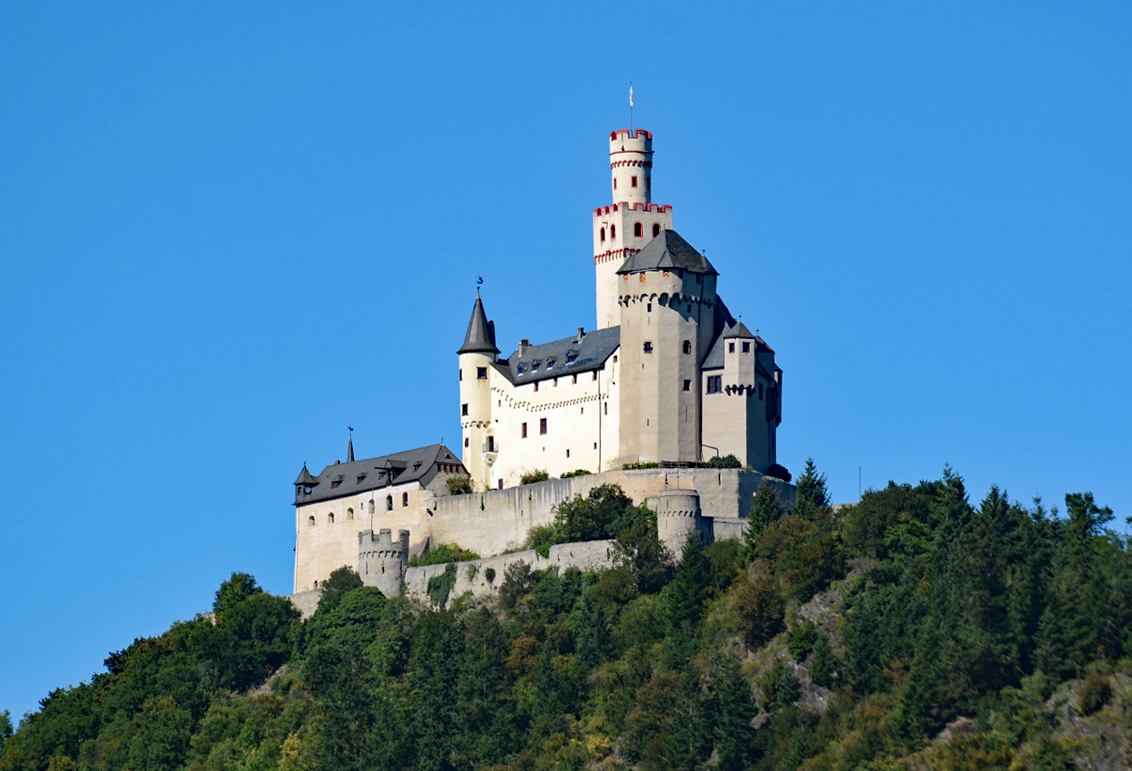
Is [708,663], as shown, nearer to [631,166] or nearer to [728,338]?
[728,338]

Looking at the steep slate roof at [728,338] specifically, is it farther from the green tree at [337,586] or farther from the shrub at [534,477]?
the green tree at [337,586]

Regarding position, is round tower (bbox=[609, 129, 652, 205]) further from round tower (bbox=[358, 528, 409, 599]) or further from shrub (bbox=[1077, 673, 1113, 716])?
shrub (bbox=[1077, 673, 1113, 716])

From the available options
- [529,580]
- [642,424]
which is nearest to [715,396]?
[642,424]

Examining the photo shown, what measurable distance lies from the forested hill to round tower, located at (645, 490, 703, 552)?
0.63m

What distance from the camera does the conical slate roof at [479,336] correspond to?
11812 centimetres

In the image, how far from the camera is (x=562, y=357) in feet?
378

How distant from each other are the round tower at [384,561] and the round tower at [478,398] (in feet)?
16.5

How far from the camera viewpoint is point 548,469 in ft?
371

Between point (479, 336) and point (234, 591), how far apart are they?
55.9 feet

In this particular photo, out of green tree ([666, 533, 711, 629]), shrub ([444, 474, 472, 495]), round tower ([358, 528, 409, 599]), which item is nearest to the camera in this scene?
green tree ([666, 533, 711, 629])

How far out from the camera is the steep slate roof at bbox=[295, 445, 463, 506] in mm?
116938

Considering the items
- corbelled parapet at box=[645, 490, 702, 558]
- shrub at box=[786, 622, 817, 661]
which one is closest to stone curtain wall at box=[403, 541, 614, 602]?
corbelled parapet at box=[645, 490, 702, 558]

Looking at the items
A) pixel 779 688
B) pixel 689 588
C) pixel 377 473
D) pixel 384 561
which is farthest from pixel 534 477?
pixel 779 688

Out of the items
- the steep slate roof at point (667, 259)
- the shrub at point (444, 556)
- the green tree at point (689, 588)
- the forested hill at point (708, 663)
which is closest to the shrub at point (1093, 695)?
the forested hill at point (708, 663)
